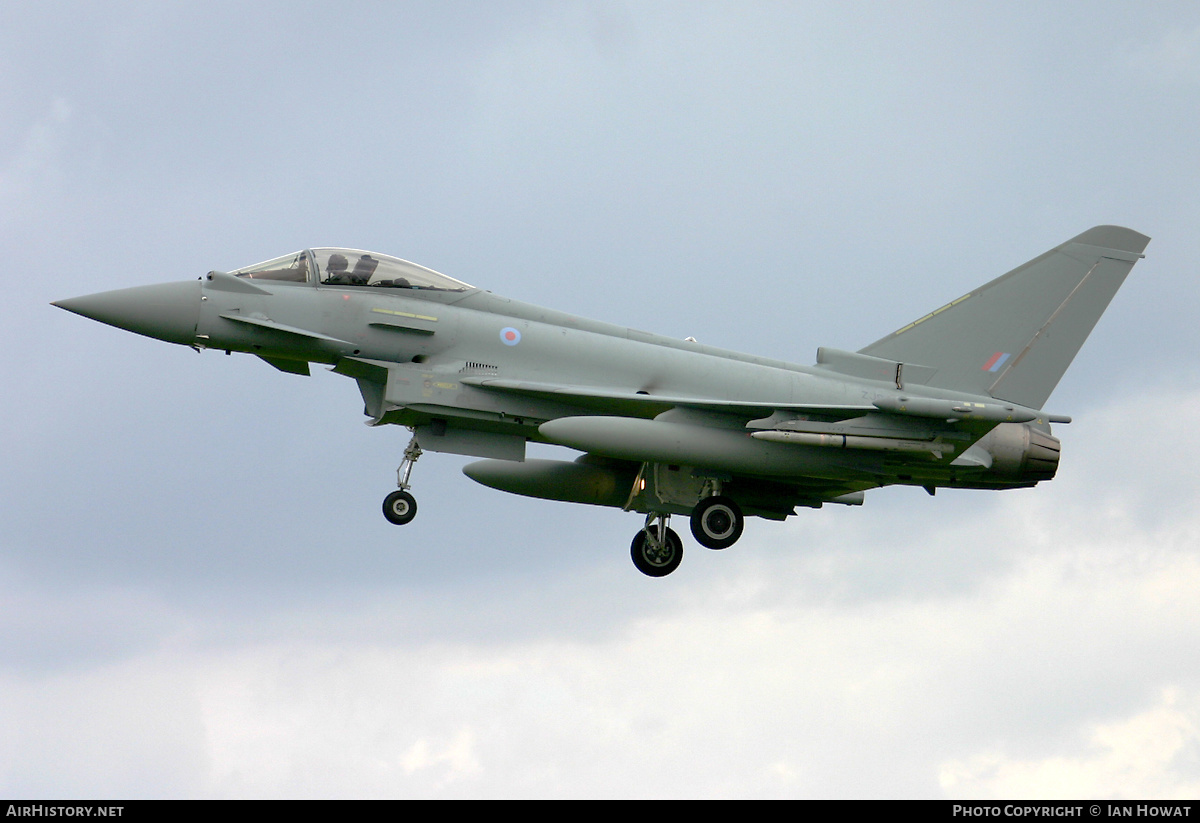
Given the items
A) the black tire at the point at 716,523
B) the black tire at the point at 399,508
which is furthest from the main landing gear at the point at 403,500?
the black tire at the point at 716,523

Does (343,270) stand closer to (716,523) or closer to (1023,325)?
(716,523)

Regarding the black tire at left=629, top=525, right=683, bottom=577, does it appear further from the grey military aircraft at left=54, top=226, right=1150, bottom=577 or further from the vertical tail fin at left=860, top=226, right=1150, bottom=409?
the vertical tail fin at left=860, top=226, right=1150, bottom=409

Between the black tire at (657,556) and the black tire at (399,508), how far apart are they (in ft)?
13.1

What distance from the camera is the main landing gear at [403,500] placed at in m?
17.7

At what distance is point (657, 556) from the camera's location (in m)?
20.2

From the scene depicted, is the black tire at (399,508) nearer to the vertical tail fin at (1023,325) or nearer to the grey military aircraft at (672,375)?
the grey military aircraft at (672,375)

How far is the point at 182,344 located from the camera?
17547 mm

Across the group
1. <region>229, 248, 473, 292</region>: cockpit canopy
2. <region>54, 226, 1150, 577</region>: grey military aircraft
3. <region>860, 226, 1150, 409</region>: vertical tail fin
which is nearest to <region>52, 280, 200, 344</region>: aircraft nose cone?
<region>54, 226, 1150, 577</region>: grey military aircraft

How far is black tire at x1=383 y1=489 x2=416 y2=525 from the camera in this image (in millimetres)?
17656

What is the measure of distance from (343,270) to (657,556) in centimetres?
627

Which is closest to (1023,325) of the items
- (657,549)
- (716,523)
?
(716,523)
